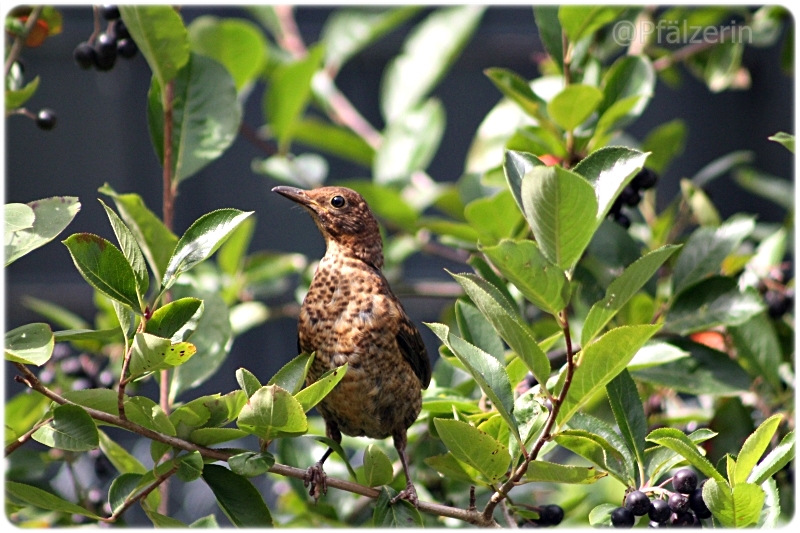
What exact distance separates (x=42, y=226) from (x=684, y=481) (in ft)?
4.05

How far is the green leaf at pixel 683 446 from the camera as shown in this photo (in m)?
1.45

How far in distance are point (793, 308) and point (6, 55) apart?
2176 mm

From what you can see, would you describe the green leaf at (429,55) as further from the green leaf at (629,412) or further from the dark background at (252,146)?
the dark background at (252,146)

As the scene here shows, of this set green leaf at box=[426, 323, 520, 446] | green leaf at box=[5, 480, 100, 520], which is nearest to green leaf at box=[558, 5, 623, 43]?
green leaf at box=[426, 323, 520, 446]

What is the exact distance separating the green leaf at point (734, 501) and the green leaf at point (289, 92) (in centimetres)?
178

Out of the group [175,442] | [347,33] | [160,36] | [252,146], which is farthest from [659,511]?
[252,146]

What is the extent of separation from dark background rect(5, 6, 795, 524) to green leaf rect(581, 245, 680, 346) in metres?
4.76

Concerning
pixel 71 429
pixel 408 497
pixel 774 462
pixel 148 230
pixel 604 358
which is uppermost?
pixel 148 230

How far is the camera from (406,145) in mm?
3029

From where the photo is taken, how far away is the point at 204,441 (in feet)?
5.15

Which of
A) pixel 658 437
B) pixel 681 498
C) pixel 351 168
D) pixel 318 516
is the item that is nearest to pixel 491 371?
pixel 658 437

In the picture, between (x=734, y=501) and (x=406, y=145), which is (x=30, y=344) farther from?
(x=406, y=145)

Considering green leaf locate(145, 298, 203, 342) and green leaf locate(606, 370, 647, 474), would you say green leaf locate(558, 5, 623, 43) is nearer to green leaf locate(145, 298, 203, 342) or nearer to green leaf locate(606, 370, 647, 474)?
green leaf locate(606, 370, 647, 474)

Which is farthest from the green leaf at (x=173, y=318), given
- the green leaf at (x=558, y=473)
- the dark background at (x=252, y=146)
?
the dark background at (x=252, y=146)
